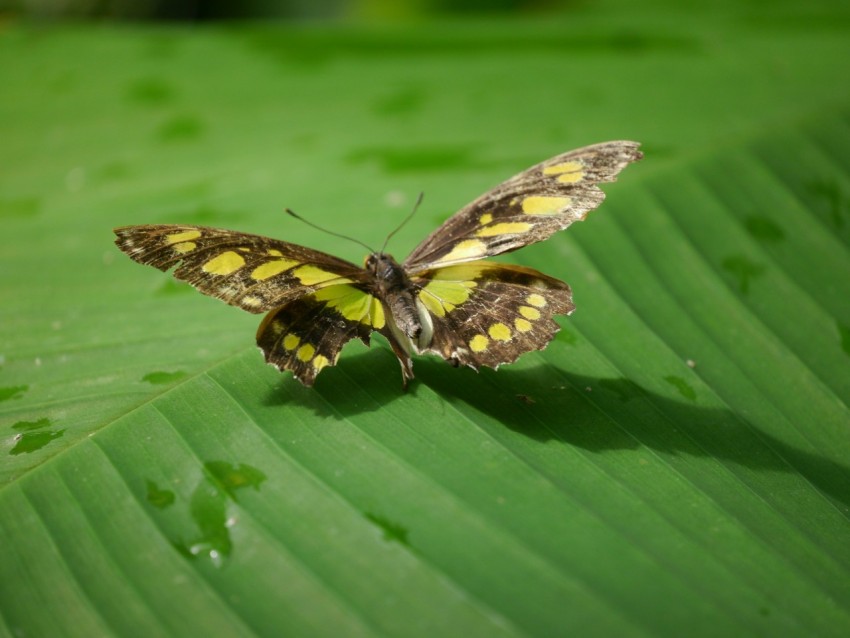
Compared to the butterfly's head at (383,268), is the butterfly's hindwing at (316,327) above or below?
below

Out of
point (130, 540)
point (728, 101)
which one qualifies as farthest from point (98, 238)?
point (728, 101)

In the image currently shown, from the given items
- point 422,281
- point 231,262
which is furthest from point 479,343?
point 231,262

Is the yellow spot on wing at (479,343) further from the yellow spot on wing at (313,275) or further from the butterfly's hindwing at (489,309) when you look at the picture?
the yellow spot on wing at (313,275)

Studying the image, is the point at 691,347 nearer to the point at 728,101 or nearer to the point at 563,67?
the point at 728,101

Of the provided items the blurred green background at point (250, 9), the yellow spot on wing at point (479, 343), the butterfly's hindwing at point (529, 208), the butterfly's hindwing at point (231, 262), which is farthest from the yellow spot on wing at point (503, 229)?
the blurred green background at point (250, 9)

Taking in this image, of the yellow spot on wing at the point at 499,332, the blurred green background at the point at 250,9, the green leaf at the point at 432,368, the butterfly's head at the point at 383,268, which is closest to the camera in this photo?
the green leaf at the point at 432,368

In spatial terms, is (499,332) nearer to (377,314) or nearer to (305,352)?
(377,314)
